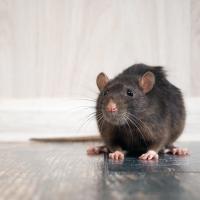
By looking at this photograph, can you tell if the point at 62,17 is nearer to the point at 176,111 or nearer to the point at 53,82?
the point at 53,82

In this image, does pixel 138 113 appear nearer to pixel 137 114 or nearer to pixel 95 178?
pixel 137 114

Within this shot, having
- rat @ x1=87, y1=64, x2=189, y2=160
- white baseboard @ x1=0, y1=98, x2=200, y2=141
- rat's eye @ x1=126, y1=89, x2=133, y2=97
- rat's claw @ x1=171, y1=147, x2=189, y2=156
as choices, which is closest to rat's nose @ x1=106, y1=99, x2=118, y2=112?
rat @ x1=87, y1=64, x2=189, y2=160

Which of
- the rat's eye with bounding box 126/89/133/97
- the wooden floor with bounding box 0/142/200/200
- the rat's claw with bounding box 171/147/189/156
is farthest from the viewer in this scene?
the rat's claw with bounding box 171/147/189/156

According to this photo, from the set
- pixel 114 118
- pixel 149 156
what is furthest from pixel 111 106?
pixel 149 156

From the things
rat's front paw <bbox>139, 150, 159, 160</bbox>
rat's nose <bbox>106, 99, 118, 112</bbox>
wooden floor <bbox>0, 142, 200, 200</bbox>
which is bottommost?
wooden floor <bbox>0, 142, 200, 200</bbox>

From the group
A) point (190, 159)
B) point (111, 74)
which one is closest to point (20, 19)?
point (111, 74)

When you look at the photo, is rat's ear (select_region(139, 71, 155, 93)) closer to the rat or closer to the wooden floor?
the rat
